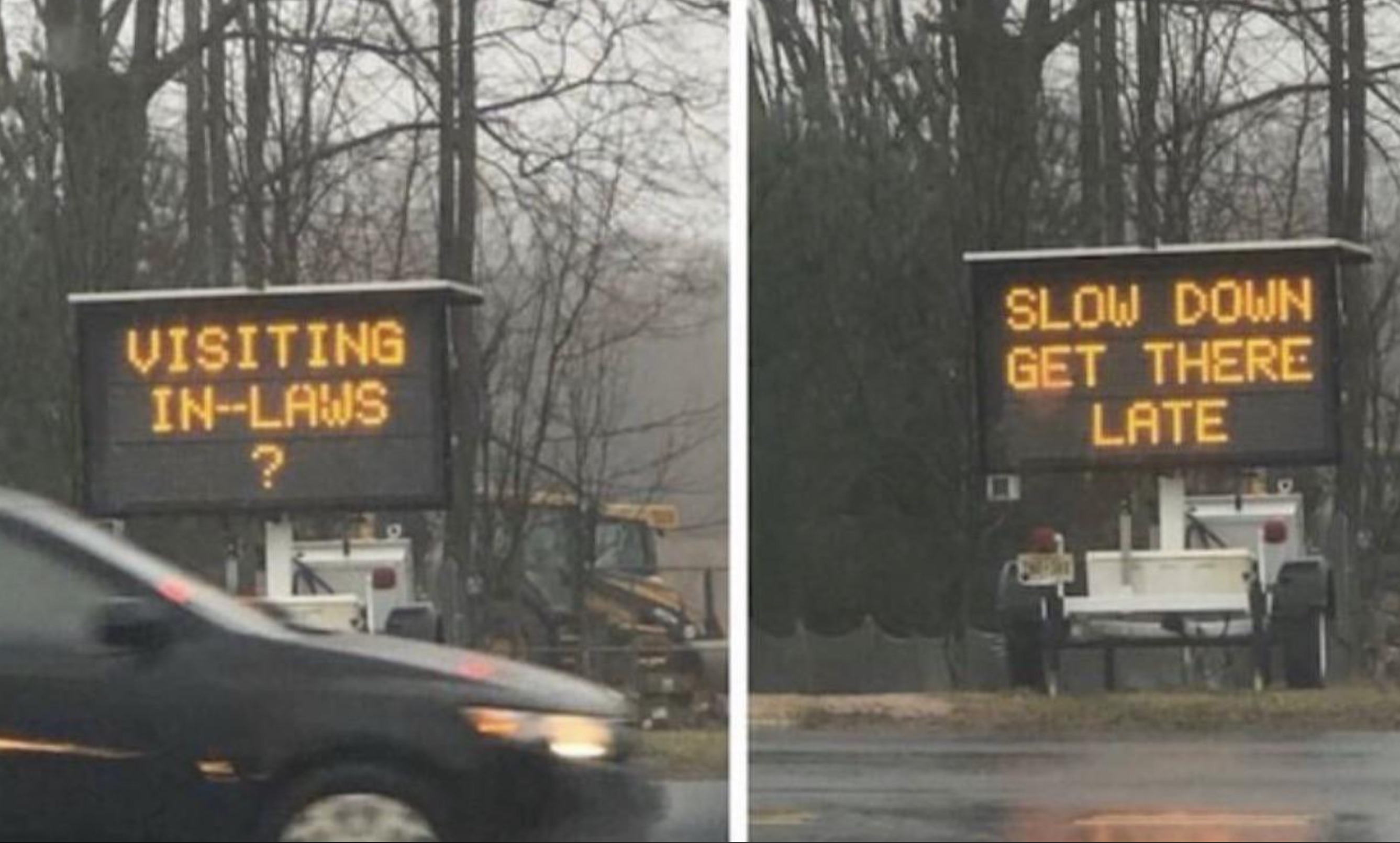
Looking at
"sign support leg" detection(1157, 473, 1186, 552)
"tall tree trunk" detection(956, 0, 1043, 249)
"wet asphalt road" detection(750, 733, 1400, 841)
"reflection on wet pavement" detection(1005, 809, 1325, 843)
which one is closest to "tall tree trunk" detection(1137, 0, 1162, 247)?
"tall tree trunk" detection(956, 0, 1043, 249)

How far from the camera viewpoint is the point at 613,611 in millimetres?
9945

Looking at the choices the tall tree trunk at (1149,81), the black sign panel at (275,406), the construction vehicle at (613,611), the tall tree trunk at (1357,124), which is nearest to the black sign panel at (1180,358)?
the tall tree trunk at (1357,124)

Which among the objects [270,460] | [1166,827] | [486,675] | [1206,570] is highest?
[270,460]

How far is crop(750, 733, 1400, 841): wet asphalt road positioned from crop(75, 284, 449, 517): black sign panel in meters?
1.75

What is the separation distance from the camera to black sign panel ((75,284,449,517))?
10031mm

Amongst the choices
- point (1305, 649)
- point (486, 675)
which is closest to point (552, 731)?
point (486, 675)

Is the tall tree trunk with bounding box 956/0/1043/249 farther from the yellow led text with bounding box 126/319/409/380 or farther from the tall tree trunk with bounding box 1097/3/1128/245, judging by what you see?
the yellow led text with bounding box 126/319/409/380

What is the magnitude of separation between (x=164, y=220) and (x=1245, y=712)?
442 cm

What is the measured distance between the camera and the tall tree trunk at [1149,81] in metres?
10.5

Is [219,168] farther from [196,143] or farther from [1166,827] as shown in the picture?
[1166,827]

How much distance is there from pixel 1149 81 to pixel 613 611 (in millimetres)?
2861

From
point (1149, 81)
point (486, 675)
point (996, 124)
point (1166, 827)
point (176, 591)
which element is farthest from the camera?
point (996, 124)

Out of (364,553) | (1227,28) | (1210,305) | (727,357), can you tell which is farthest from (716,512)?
(1227,28)

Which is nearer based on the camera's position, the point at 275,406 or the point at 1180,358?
the point at 275,406
